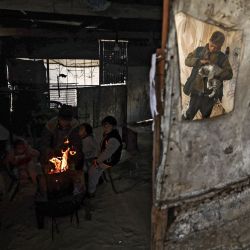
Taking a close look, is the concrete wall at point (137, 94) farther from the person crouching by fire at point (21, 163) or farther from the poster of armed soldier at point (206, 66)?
the poster of armed soldier at point (206, 66)

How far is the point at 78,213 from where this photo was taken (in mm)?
6500

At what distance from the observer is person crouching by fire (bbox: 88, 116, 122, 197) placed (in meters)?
6.89

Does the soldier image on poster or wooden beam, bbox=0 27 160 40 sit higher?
wooden beam, bbox=0 27 160 40

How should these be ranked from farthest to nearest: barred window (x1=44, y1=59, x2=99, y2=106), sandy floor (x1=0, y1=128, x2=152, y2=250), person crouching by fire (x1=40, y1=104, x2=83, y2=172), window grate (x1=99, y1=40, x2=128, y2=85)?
1. window grate (x1=99, y1=40, x2=128, y2=85)
2. barred window (x1=44, y1=59, x2=99, y2=106)
3. person crouching by fire (x1=40, y1=104, x2=83, y2=172)
4. sandy floor (x1=0, y1=128, x2=152, y2=250)

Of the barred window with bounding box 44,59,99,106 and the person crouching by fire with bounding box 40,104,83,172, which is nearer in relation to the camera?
the person crouching by fire with bounding box 40,104,83,172

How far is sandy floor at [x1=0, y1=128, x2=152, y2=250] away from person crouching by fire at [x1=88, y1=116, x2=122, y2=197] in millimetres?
527

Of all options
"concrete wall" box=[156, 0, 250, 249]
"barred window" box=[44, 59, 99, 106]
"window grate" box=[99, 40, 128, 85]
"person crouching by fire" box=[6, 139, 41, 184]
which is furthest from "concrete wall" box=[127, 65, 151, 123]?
"concrete wall" box=[156, 0, 250, 249]

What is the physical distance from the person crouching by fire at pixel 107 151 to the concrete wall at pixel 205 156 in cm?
304

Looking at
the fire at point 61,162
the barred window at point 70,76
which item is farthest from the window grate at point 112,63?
the fire at point 61,162

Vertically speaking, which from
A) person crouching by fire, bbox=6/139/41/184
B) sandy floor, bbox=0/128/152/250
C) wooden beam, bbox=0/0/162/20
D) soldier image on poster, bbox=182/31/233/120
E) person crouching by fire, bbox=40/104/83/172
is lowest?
sandy floor, bbox=0/128/152/250

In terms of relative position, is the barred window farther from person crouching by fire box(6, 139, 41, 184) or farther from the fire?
the fire

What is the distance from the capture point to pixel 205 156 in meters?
4.05

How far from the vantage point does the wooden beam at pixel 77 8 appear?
5.22 meters

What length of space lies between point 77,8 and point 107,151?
3.07 metres
